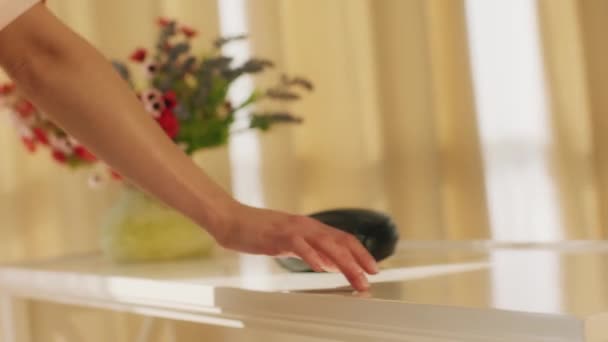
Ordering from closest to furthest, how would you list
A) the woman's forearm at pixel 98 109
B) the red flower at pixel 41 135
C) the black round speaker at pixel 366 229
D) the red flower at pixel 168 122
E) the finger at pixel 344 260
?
the finger at pixel 344 260 → the woman's forearm at pixel 98 109 → the black round speaker at pixel 366 229 → the red flower at pixel 168 122 → the red flower at pixel 41 135

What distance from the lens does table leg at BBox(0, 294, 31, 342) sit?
5.16ft

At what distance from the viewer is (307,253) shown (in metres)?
0.85

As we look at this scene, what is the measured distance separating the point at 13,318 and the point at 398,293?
0.95m

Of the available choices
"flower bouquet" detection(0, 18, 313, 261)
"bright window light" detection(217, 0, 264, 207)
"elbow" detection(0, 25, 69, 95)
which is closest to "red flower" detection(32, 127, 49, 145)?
"flower bouquet" detection(0, 18, 313, 261)

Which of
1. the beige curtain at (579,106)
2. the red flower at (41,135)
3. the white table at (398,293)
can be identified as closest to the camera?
the white table at (398,293)

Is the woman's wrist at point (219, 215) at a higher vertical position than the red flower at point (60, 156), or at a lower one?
lower

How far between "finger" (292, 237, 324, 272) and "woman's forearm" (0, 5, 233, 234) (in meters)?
0.11

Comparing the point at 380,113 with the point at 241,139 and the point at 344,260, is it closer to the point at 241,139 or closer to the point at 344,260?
the point at 241,139

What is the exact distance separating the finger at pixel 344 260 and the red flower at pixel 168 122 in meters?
0.64

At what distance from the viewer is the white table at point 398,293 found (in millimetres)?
699

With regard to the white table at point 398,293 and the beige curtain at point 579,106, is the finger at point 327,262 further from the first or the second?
the beige curtain at point 579,106

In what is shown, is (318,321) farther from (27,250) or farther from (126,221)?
(27,250)

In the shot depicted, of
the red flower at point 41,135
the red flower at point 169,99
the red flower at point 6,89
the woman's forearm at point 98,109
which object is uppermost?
the red flower at point 6,89

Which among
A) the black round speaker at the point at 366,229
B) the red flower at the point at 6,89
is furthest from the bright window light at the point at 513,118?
the red flower at the point at 6,89
